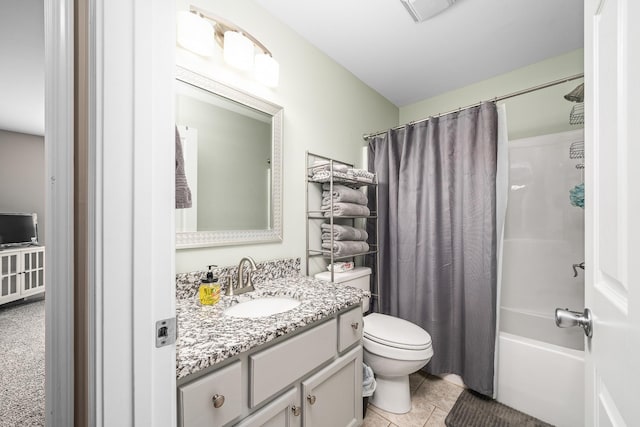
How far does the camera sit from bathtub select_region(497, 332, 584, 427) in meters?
1.40

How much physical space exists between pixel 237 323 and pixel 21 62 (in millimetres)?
2724

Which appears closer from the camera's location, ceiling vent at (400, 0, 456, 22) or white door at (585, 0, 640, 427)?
white door at (585, 0, 640, 427)

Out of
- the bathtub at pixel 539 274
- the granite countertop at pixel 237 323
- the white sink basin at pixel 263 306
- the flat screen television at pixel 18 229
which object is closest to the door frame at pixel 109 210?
the granite countertop at pixel 237 323

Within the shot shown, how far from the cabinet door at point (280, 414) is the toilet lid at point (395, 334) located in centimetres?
67

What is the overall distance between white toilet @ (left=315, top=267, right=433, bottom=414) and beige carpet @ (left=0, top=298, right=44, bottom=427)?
1.64m

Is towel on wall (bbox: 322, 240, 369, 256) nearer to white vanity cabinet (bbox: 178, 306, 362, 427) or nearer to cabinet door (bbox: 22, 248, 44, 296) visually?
white vanity cabinet (bbox: 178, 306, 362, 427)

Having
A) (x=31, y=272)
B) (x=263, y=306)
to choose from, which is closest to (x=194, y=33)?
(x=263, y=306)

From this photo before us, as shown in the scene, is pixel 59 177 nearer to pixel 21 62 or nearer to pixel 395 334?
pixel 395 334

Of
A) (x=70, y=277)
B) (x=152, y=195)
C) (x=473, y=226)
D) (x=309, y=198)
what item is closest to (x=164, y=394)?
(x=70, y=277)

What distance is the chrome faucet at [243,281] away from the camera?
119 centimetres

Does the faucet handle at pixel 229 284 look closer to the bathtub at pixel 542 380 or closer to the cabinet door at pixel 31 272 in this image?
the bathtub at pixel 542 380

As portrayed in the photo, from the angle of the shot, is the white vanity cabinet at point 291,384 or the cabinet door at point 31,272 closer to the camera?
the white vanity cabinet at point 291,384

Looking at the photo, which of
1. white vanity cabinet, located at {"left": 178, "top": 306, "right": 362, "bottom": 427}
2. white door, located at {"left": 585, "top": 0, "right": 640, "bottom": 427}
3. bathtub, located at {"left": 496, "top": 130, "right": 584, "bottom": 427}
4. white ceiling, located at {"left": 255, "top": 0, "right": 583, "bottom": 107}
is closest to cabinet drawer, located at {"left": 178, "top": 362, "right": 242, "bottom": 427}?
white vanity cabinet, located at {"left": 178, "top": 306, "right": 362, "bottom": 427}

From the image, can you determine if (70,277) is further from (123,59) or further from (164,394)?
(123,59)
